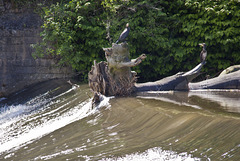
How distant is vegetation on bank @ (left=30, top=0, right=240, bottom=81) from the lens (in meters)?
7.87

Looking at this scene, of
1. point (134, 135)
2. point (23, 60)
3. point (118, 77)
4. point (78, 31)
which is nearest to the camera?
point (134, 135)

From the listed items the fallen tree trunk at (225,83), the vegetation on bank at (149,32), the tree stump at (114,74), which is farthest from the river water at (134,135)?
the vegetation on bank at (149,32)

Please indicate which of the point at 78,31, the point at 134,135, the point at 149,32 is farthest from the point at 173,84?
the point at 78,31

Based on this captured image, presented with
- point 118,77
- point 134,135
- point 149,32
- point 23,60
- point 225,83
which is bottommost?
point 134,135

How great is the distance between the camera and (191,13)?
819cm

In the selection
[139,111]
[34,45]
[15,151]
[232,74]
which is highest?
[34,45]

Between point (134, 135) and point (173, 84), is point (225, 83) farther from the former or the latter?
point (134, 135)

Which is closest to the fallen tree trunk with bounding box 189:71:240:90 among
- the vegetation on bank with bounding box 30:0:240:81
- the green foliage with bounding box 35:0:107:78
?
the vegetation on bank with bounding box 30:0:240:81

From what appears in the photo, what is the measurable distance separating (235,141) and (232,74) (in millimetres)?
3494

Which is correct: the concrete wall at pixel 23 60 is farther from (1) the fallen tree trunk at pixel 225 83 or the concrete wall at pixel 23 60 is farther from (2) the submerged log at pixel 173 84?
(1) the fallen tree trunk at pixel 225 83

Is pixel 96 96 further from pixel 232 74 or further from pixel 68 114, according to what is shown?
pixel 232 74

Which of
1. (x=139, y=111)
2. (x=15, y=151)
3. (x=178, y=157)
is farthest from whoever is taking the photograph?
(x=139, y=111)

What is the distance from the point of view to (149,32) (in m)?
8.16

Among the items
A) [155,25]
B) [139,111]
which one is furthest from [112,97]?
[155,25]
